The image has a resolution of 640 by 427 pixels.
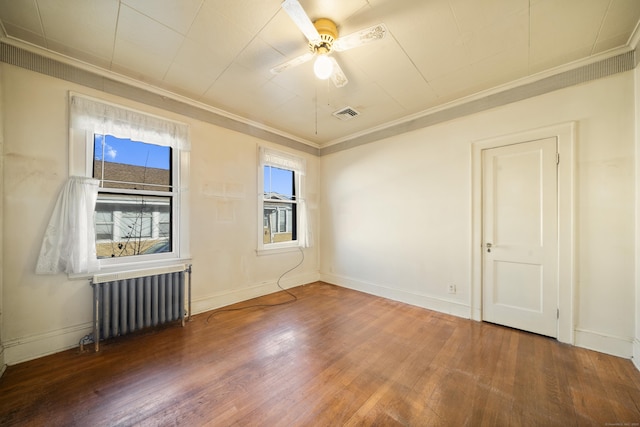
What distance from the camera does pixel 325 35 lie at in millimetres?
1847

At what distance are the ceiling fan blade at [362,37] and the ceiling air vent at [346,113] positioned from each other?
55.5 inches

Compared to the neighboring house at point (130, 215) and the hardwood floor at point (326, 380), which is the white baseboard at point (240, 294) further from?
the neighboring house at point (130, 215)

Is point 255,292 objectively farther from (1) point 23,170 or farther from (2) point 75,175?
(1) point 23,170

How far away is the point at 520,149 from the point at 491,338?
6.78ft

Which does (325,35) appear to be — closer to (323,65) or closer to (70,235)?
(323,65)

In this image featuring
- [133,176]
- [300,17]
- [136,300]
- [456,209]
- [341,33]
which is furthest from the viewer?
[456,209]

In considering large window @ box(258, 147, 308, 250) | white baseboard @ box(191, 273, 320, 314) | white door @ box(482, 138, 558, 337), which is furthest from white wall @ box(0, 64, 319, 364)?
white door @ box(482, 138, 558, 337)

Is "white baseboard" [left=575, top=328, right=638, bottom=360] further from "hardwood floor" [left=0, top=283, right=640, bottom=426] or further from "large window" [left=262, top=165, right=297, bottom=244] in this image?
"large window" [left=262, top=165, right=297, bottom=244]

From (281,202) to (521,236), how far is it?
3.36 meters

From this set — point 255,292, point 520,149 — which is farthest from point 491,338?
point 255,292

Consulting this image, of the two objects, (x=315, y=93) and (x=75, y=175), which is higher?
(x=315, y=93)

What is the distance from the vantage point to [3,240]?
78.7 inches

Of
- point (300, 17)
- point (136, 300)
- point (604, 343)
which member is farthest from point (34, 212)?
point (604, 343)

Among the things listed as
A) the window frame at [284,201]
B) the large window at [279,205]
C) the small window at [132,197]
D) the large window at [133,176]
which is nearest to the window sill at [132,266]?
the large window at [133,176]
